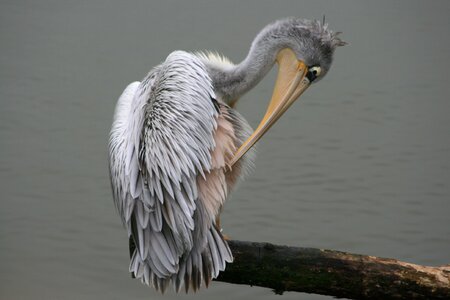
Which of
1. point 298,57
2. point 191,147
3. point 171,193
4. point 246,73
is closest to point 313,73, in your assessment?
point 298,57

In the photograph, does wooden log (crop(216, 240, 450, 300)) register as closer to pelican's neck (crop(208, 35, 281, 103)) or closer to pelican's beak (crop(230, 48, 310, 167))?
pelican's beak (crop(230, 48, 310, 167))

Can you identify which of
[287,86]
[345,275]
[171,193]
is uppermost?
[287,86]

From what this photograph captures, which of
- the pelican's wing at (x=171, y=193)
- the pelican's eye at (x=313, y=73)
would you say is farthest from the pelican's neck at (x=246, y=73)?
the pelican's wing at (x=171, y=193)

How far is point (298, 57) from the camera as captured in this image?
120 inches

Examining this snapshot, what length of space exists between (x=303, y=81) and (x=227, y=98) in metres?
0.35

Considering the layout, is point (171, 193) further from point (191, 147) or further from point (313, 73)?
point (313, 73)

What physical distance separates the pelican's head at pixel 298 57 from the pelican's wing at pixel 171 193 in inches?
14.9

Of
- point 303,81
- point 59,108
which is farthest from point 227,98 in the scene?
point 59,108

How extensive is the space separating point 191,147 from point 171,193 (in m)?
0.21

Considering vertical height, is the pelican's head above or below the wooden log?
above

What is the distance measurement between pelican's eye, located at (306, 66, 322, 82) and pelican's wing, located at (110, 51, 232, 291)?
516 millimetres

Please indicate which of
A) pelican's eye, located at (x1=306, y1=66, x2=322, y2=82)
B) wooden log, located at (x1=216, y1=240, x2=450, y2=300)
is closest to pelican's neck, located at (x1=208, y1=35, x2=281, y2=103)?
pelican's eye, located at (x1=306, y1=66, x2=322, y2=82)

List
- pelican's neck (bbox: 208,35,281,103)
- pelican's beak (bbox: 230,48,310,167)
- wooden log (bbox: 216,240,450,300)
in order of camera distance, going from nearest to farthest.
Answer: wooden log (bbox: 216,240,450,300)
pelican's beak (bbox: 230,48,310,167)
pelican's neck (bbox: 208,35,281,103)

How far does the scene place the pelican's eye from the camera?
3.04 meters
